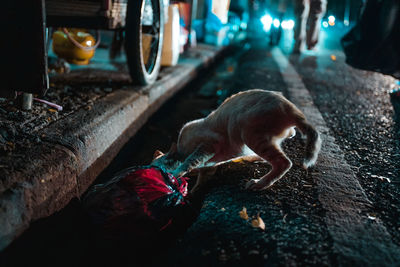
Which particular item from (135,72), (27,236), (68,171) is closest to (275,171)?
(68,171)

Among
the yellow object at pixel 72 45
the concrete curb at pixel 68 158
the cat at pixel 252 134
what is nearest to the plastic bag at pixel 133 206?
the concrete curb at pixel 68 158

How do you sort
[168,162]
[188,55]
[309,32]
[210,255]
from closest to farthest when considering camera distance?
[210,255]
[168,162]
[188,55]
[309,32]

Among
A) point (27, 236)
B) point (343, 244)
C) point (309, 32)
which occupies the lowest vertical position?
point (27, 236)

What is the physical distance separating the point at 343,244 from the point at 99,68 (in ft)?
12.5

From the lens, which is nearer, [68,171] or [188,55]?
[68,171]

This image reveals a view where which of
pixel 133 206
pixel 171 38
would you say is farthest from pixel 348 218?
pixel 171 38

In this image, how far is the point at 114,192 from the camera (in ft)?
5.18

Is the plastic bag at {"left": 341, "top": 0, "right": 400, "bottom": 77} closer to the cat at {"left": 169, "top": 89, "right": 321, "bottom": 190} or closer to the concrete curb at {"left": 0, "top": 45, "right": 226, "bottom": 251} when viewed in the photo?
the cat at {"left": 169, "top": 89, "right": 321, "bottom": 190}

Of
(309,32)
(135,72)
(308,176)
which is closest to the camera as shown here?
(308,176)

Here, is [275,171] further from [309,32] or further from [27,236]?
[309,32]

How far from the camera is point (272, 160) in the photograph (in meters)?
1.75

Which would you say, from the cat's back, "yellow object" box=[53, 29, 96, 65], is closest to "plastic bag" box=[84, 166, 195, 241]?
the cat's back

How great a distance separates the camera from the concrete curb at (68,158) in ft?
4.38

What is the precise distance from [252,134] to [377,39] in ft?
11.9
